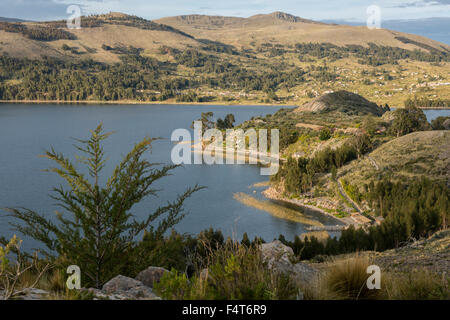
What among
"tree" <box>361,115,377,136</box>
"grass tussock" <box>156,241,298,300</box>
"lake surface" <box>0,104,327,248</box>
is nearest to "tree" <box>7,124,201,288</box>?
"lake surface" <box>0,104,327,248</box>

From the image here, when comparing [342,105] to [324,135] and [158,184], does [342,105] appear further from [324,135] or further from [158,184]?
[158,184]

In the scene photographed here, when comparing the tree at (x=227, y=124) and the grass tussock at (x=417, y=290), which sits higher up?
the grass tussock at (x=417, y=290)

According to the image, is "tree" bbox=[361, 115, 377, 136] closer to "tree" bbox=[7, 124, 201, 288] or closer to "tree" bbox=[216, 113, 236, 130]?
"tree" bbox=[216, 113, 236, 130]

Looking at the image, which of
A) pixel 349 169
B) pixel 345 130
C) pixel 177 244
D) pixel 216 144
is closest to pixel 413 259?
pixel 177 244

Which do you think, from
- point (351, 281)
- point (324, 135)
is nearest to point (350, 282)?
point (351, 281)

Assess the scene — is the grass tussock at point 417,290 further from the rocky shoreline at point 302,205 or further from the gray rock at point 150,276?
the rocky shoreline at point 302,205

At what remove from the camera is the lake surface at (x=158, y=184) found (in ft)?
120

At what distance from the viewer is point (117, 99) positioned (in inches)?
7264

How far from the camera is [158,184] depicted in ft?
169

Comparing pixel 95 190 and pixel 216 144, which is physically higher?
pixel 95 190

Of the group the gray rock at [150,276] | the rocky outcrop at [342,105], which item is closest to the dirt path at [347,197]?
the gray rock at [150,276]
